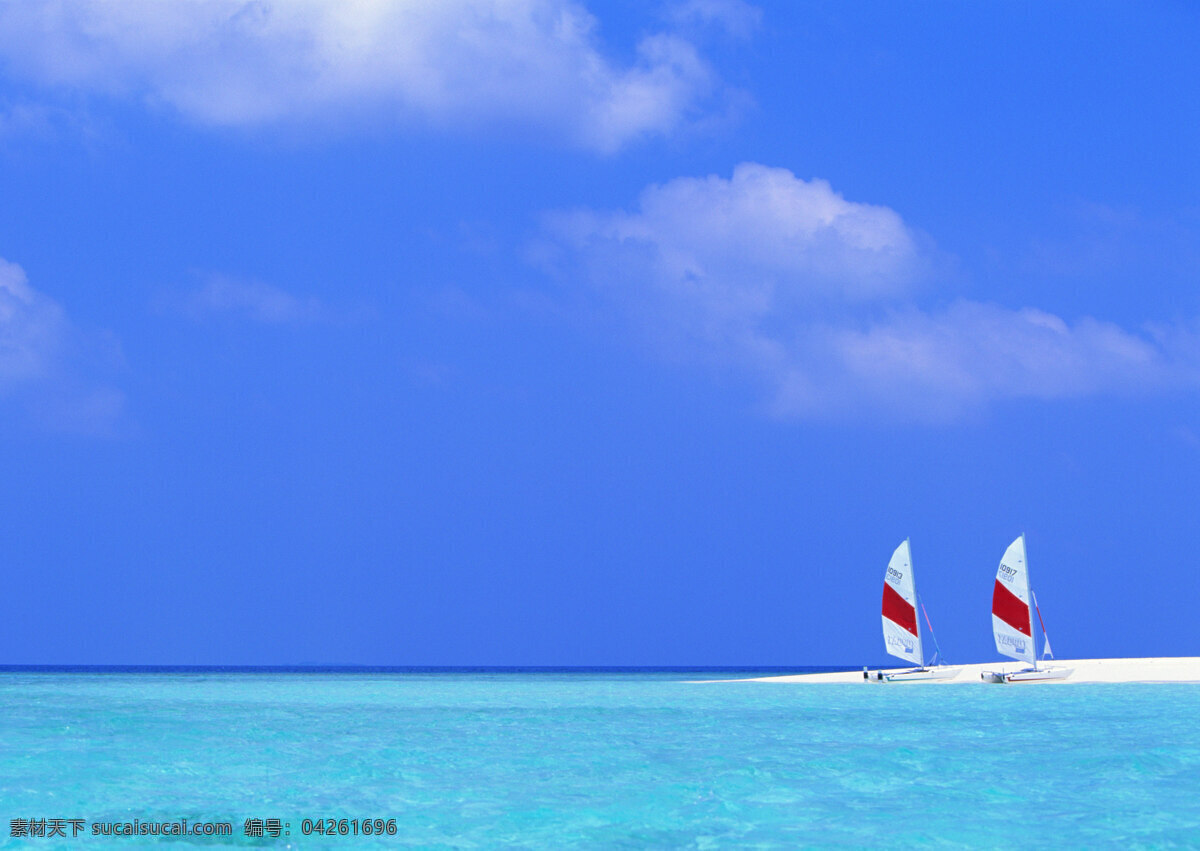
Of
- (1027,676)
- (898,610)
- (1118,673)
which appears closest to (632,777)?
(1027,676)

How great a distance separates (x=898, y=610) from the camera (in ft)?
181

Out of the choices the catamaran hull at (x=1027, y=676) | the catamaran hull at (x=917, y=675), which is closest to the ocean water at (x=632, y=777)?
the catamaran hull at (x=1027, y=676)

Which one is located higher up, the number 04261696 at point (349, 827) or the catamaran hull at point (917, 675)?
the catamaran hull at point (917, 675)

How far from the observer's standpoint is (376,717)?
3278cm

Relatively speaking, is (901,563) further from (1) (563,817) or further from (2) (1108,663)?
(1) (563,817)

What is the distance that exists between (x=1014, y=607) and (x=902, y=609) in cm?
569

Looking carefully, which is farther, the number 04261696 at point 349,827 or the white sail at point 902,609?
the white sail at point 902,609

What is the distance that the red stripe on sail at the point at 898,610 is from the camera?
54.6 metres

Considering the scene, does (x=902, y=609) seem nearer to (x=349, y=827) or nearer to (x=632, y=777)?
(x=632, y=777)

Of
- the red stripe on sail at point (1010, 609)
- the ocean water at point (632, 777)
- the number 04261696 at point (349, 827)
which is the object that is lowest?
the number 04261696 at point (349, 827)

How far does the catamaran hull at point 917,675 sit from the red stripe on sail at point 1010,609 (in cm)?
375

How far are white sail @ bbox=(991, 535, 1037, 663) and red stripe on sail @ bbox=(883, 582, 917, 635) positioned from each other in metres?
4.33

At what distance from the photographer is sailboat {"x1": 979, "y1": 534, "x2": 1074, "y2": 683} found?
50.2 m

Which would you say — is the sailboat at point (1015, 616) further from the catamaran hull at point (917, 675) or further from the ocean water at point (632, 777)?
the ocean water at point (632, 777)
